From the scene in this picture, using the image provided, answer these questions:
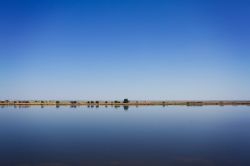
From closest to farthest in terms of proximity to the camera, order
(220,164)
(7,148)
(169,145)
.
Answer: (220,164) → (7,148) → (169,145)

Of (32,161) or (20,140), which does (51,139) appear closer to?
Answer: (20,140)

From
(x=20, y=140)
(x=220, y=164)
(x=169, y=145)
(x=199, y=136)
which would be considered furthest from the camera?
(x=199, y=136)

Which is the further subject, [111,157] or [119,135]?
[119,135]

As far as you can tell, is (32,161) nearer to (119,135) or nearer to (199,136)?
(119,135)

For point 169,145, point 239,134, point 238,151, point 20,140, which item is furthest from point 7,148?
point 239,134

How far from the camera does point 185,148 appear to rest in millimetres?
31031

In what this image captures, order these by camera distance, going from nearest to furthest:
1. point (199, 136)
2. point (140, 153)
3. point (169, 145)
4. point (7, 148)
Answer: point (140, 153) → point (7, 148) → point (169, 145) → point (199, 136)

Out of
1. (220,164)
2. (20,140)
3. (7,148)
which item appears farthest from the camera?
(20,140)

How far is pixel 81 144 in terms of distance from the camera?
32.8m

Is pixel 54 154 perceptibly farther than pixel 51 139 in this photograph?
No

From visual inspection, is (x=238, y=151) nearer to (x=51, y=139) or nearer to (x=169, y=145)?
(x=169, y=145)

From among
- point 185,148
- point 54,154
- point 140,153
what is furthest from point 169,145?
point 54,154

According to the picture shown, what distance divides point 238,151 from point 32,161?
17959mm

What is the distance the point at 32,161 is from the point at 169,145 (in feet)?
45.8
